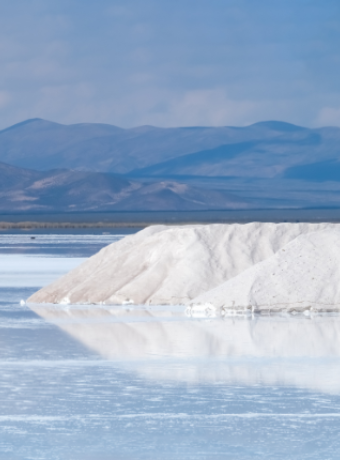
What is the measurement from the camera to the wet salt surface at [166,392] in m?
6.25

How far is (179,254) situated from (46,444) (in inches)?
408

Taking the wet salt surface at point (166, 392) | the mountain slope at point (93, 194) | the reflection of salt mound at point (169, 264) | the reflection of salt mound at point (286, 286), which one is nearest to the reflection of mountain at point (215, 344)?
the wet salt surface at point (166, 392)

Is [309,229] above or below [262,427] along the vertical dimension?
above

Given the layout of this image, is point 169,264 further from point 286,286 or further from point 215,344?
point 215,344

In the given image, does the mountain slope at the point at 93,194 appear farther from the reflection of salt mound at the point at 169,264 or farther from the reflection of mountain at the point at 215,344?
the reflection of mountain at the point at 215,344

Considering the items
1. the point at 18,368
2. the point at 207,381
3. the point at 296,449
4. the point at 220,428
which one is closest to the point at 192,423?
the point at 220,428

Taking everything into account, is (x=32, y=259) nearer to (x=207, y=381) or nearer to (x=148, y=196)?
(x=207, y=381)

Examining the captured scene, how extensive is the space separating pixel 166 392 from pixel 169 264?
8.62m

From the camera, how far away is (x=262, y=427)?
6648 millimetres

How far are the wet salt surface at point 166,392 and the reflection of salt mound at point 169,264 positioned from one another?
3345 mm

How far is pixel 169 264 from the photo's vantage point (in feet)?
53.9

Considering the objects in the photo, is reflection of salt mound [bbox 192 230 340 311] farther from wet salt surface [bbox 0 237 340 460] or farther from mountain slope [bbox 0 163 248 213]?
mountain slope [bbox 0 163 248 213]

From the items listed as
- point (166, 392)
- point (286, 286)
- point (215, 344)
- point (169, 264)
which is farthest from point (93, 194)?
point (166, 392)

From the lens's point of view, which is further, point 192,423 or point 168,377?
point 168,377
